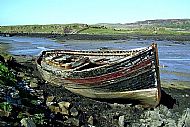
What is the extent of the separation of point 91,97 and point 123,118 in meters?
5.21

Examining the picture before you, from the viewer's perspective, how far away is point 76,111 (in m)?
17.1

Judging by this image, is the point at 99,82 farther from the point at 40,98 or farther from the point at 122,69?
the point at 40,98

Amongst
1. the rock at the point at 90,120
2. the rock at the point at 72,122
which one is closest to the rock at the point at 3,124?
the rock at the point at 72,122

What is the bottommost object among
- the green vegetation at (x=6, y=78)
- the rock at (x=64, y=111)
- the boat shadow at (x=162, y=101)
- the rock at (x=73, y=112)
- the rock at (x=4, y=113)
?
the boat shadow at (x=162, y=101)

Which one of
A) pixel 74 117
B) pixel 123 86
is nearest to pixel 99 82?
pixel 123 86

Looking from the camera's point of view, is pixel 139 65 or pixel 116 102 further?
pixel 116 102

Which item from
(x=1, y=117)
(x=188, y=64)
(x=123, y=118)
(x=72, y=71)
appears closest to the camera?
(x=1, y=117)

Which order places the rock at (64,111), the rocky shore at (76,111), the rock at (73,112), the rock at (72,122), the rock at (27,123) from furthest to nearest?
1. the rock at (73,112)
2. the rock at (64,111)
3. the rock at (72,122)
4. the rocky shore at (76,111)
5. the rock at (27,123)

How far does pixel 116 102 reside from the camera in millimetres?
20469

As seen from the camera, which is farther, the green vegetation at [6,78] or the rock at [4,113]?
the green vegetation at [6,78]

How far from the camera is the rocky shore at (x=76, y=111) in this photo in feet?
46.2

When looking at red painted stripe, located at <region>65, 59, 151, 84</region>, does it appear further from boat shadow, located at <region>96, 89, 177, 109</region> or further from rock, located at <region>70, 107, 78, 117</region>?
rock, located at <region>70, 107, 78, 117</region>

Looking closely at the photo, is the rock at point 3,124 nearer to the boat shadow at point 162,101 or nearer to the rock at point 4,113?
the rock at point 4,113

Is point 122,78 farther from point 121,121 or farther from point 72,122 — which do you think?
point 72,122
